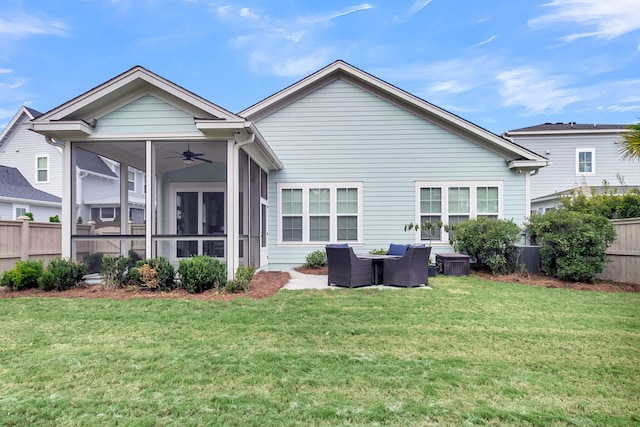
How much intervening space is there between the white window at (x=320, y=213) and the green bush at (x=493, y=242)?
9.99ft

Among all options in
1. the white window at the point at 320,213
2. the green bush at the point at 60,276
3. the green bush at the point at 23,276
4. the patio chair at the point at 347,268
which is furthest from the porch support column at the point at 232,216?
the white window at the point at 320,213

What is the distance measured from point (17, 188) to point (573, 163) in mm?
26351

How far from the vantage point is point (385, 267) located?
27.0ft

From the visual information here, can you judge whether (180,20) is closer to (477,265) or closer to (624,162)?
(477,265)

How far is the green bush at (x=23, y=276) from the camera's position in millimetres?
7133

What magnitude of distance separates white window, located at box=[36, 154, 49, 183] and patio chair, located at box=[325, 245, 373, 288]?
19.0 m

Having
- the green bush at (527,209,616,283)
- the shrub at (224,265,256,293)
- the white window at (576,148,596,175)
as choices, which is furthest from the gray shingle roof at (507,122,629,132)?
the shrub at (224,265,256,293)

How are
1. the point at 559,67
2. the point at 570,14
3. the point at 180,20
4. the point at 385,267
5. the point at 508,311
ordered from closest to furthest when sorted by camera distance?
the point at 508,311 < the point at 385,267 < the point at 570,14 < the point at 180,20 < the point at 559,67

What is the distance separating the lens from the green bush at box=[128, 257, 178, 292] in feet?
23.0

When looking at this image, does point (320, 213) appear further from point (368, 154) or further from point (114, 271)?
point (114, 271)

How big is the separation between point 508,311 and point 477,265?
15.8ft

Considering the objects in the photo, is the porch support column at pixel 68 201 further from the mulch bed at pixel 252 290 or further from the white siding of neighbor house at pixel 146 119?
the mulch bed at pixel 252 290

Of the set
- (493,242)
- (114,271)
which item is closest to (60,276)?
(114,271)

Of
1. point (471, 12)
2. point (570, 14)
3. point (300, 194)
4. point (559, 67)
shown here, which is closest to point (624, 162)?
point (559, 67)
